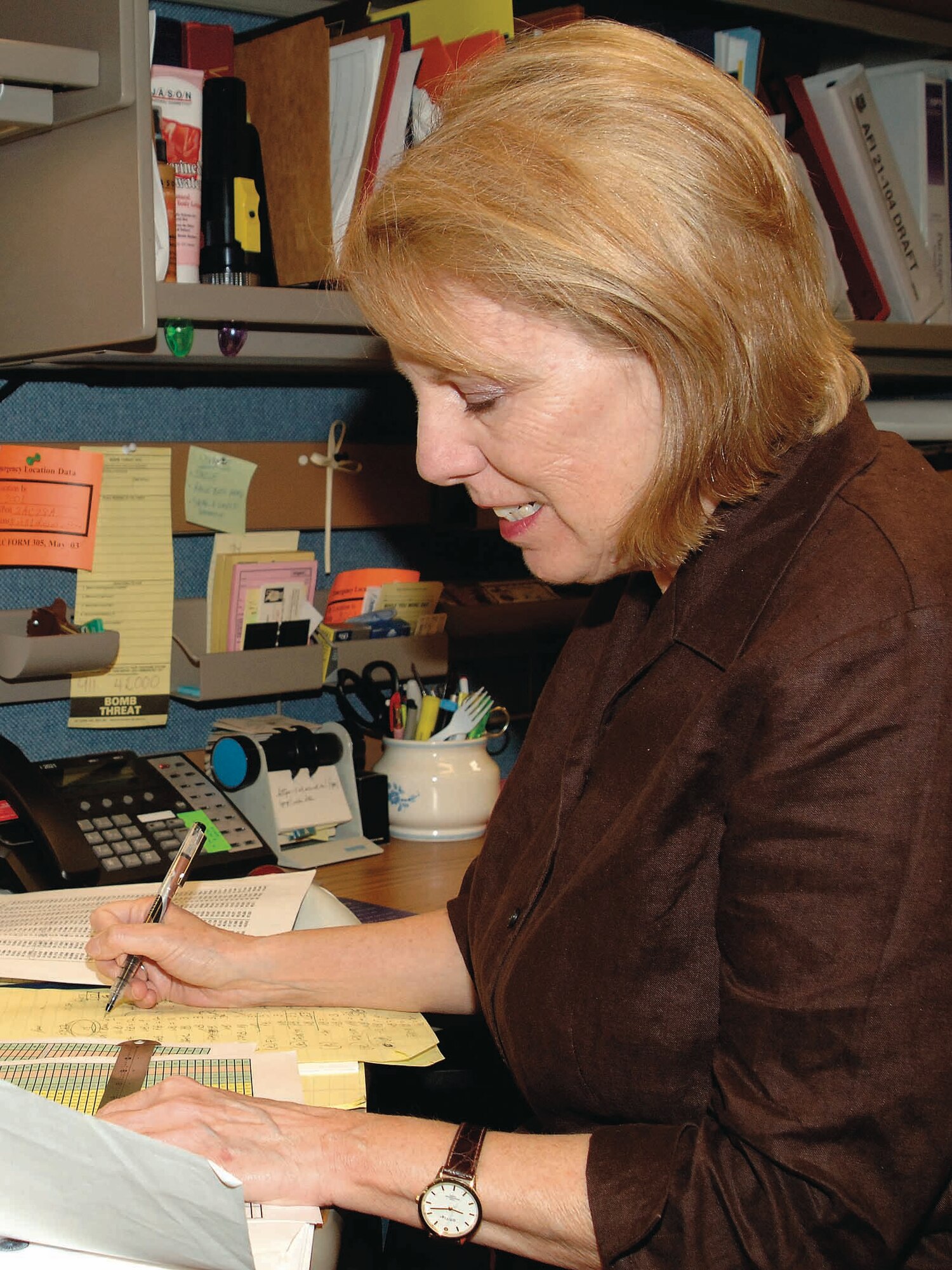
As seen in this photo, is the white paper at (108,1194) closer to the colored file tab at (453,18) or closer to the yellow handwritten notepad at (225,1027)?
the yellow handwritten notepad at (225,1027)

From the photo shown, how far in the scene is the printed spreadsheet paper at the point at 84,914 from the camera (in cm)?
105

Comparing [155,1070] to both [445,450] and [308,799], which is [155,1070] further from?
[308,799]

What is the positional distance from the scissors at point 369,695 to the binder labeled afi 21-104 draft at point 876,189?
0.94 meters

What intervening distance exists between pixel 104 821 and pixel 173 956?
0.35 meters

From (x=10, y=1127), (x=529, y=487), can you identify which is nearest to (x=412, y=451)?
(x=529, y=487)

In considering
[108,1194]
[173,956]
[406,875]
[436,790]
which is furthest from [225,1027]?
[436,790]

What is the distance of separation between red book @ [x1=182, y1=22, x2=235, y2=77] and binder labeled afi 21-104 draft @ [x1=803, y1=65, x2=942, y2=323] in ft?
2.84

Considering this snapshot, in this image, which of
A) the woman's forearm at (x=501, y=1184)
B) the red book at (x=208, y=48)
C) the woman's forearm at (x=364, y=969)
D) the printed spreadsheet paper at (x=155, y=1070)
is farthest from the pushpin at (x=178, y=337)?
the woman's forearm at (x=501, y=1184)

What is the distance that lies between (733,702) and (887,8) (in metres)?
1.44

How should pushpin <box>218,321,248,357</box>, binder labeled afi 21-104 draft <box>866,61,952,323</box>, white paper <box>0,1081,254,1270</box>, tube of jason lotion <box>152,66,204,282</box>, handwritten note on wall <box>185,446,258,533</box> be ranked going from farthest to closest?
binder labeled afi 21-104 draft <box>866,61,952,323</box>, handwritten note on wall <box>185,446,258,533</box>, pushpin <box>218,321,248,357</box>, tube of jason lotion <box>152,66,204,282</box>, white paper <box>0,1081,254,1270</box>

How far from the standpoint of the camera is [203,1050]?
0.93m

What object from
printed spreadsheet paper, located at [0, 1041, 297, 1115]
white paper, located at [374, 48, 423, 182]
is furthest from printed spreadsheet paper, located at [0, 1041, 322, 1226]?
white paper, located at [374, 48, 423, 182]

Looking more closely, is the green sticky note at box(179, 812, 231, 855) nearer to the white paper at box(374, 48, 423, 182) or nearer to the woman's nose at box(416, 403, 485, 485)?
the woman's nose at box(416, 403, 485, 485)

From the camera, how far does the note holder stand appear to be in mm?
1495
